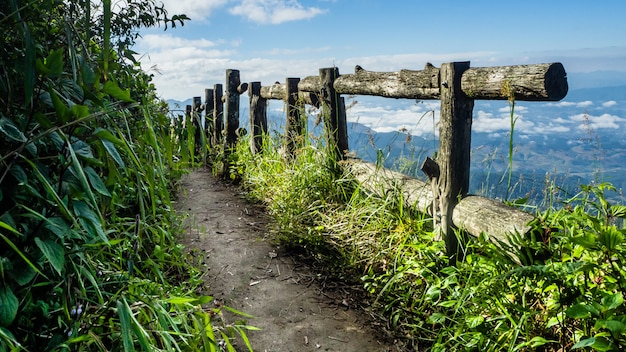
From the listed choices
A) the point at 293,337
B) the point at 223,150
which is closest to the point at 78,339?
the point at 293,337

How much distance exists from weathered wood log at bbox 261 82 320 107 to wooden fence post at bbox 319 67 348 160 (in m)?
0.45

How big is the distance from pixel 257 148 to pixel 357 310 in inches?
191

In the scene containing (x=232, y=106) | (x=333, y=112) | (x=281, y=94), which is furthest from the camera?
(x=232, y=106)

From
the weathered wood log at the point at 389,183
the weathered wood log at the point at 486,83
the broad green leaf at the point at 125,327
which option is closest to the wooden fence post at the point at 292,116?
the weathered wood log at the point at 389,183

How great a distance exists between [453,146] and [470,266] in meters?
1.02

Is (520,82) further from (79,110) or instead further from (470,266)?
(79,110)

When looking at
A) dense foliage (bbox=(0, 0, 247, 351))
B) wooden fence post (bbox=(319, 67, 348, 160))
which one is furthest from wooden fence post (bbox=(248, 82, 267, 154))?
dense foliage (bbox=(0, 0, 247, 351))

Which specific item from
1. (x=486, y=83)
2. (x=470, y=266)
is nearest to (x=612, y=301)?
(x=470, y=266)

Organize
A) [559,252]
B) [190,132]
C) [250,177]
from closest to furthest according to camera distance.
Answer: [190,132]
[559,252]
[250,177]

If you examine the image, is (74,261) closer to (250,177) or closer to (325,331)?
(325,331)

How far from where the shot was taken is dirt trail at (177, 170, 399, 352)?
10.9ft

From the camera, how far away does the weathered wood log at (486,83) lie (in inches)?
119

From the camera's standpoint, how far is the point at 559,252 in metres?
2.74

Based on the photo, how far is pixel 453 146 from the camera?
148 inches
